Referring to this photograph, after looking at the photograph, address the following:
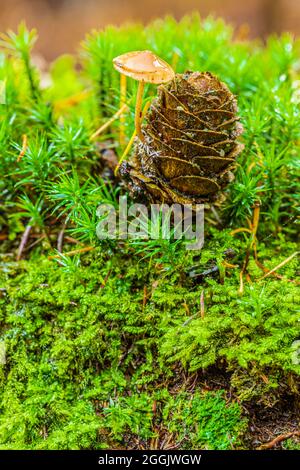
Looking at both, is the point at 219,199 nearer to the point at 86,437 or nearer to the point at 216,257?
the point at 216,257

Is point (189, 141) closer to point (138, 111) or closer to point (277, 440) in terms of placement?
point (138, 111)

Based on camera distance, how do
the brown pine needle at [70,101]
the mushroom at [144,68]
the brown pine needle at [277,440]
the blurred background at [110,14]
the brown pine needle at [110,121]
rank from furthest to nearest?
the blurred background at [110,14] → the brown pine needle at [70,101] → the brown pine needle at [110,121] → the mushroom at [144,68] → the brown pine needle at [277,440]

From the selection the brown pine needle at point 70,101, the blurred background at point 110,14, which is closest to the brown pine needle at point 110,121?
the brown pine needle at point 70,101

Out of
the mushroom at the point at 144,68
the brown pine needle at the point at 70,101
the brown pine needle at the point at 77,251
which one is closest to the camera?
the mushroom at the point at 144,68

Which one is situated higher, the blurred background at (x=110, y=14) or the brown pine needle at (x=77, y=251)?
the blurred background at (x=110, y=14)

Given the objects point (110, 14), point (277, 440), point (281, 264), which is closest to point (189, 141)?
point (281, 264)

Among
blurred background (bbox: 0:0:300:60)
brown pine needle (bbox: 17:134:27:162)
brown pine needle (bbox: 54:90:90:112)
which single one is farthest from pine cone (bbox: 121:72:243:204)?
blurred background (bbox: 0:0:300:60)

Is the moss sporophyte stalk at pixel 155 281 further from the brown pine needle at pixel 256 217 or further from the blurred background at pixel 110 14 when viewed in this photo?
the blurred background at pixel 110 14

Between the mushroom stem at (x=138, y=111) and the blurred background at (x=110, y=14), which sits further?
the blurred background at (x=110, y=14)
